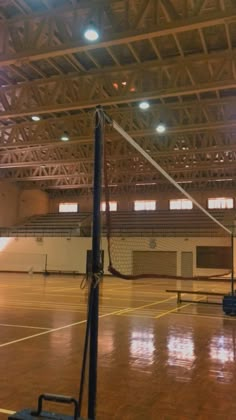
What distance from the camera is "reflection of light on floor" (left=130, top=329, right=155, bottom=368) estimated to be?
20.4 ft

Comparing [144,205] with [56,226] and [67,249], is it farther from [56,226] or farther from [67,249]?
[67,249]

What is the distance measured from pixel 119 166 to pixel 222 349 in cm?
1993

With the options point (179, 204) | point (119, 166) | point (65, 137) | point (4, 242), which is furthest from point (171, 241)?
point (65, 137)

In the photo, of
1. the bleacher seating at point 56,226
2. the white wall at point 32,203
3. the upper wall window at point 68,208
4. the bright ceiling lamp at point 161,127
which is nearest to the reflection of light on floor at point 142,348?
the bright ceiling lamp at point 161,127

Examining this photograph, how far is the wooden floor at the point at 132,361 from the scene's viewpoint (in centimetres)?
440

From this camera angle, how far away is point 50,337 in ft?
26.1

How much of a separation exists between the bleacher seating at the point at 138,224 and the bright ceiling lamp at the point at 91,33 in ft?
75.6

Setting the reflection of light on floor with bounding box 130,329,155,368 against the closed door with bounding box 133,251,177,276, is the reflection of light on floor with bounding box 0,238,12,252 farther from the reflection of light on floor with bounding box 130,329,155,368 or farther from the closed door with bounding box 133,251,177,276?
the reflection of light on floor with bounding box 130,329,155,368

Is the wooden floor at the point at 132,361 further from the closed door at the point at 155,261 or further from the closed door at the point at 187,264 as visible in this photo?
the closed door at the point at 155,261

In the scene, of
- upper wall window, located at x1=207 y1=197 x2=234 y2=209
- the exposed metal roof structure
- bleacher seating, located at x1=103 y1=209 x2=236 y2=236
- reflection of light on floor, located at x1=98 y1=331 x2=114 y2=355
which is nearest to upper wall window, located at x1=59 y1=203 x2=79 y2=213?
bleacher seating, located at x1=103 y1=209 x2=236 y2=236

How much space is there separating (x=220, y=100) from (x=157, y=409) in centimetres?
1352

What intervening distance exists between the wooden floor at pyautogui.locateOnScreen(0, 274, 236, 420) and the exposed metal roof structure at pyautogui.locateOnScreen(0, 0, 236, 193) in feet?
22.1

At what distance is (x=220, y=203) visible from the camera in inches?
1377

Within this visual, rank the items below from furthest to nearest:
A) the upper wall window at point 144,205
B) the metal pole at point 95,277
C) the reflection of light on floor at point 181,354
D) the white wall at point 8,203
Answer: the upper wall window at point 144,205, the white wall at point 8,203, the reflection of light on floor at point 181,354, the metal pole at point 95,277
